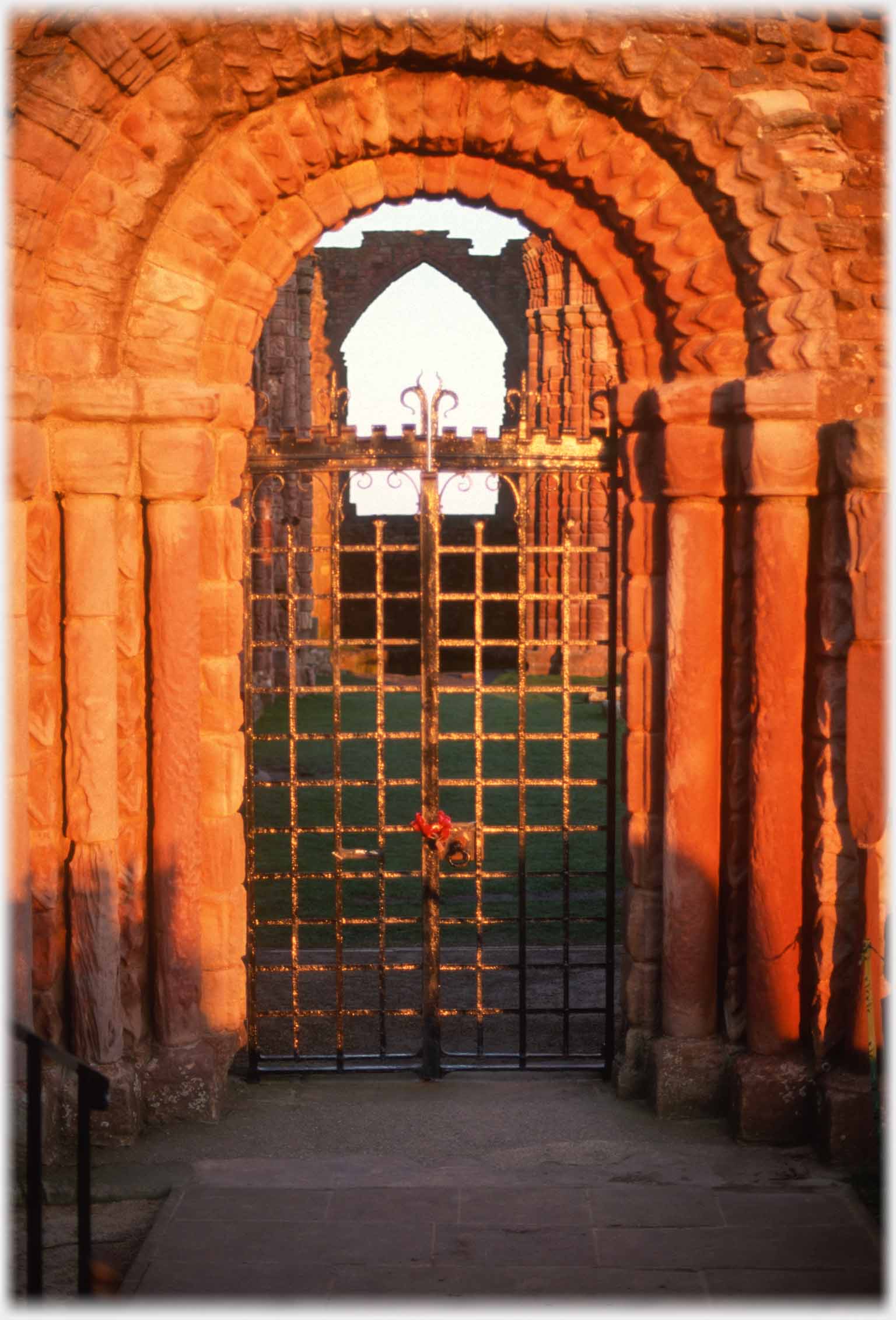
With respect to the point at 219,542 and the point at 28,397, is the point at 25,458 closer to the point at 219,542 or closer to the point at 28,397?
the point at 28,397

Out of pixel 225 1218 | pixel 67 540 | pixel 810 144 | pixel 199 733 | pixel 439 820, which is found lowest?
pixel 225 1218

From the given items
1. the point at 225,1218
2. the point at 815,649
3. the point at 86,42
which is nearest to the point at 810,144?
the point at 815,649

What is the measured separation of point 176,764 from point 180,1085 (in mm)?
1238

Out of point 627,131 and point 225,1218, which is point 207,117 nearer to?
point 627,131

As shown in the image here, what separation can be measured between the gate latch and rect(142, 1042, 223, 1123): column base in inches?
47.6

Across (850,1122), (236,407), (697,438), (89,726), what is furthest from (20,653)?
(850,1122)

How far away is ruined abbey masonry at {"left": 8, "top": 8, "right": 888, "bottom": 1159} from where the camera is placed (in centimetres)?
508

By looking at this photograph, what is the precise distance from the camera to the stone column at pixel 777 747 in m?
5.20

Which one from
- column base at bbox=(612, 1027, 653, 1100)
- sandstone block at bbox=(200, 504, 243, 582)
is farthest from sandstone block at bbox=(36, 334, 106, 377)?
column base at bbox=(612, 1027, 653, 1100)

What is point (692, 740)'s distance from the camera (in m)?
5.47

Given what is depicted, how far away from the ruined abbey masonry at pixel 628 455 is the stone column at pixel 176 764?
14 mm

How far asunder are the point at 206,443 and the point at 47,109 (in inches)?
49.4

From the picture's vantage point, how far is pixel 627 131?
540 centimetres

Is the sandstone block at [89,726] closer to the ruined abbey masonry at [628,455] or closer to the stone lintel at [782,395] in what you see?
the ruined abbey masonry at [628,455]
